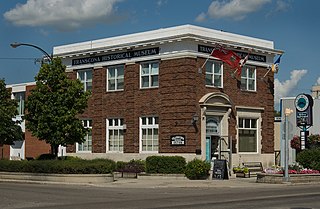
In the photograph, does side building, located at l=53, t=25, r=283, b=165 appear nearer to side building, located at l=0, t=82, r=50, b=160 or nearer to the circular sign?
the circular sign

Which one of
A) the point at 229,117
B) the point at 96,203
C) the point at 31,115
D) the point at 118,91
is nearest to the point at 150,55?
the point at 118,91

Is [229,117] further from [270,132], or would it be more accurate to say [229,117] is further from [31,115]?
[31,115]

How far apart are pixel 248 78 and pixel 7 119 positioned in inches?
680

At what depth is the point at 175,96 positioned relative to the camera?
36812mm

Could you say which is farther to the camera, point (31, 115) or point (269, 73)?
point (269, 73)

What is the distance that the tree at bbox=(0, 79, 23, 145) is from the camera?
3864 centimetres

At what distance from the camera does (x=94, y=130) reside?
4212 centimetres

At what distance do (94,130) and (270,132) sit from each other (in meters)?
13.1

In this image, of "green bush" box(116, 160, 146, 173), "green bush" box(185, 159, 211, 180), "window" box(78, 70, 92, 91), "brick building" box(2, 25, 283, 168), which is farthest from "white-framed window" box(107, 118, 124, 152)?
"green bush" box(185, 159, 211, 180)

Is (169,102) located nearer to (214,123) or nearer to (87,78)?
(214,123)

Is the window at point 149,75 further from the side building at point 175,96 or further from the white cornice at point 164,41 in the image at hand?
the white cornice at point 164,41

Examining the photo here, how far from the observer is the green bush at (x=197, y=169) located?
33.7 meters

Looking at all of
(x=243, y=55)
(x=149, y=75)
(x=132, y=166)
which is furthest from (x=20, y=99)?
(x=243, y=55)

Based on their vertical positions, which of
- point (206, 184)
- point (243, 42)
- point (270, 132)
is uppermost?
point (243, 42)
